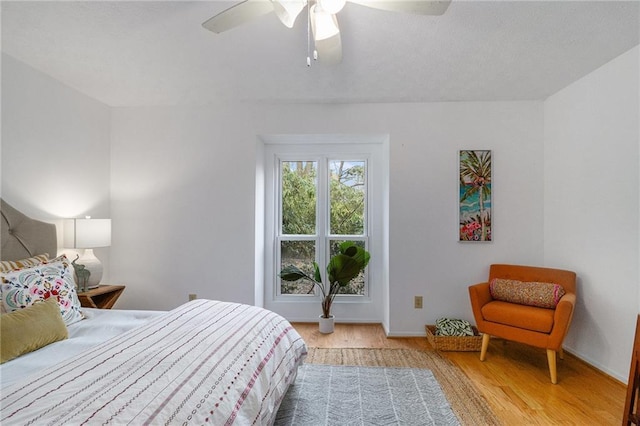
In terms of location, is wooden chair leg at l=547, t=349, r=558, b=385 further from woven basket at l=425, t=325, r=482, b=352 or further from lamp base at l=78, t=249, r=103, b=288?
lamp base at l=78, t=249, r=103, b=288

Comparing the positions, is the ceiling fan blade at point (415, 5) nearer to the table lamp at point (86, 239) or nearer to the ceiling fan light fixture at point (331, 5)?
the ceiling fan light fixture at point (331, 5)

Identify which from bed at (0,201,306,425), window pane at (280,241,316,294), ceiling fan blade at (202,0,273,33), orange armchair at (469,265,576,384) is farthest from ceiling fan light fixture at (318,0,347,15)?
window pane at (280,241,316,294)

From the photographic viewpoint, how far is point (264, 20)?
1.94 m

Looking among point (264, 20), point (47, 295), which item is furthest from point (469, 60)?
point (47, 295)

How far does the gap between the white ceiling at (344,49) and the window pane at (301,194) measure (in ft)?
2.99

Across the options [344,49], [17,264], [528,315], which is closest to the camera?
[17,264]

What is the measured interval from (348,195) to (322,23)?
232 cm

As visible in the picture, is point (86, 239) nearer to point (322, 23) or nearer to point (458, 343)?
point (322, 23)

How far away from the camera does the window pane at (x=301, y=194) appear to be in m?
3.78

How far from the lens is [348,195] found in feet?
12.3

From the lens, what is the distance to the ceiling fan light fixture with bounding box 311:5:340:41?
1546mm

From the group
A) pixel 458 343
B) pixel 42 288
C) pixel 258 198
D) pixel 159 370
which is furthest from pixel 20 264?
pixel 458 343

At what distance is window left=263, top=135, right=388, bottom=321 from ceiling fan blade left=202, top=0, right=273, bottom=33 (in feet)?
6.74

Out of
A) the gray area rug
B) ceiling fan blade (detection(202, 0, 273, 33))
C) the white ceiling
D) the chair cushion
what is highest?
the white ceiling
